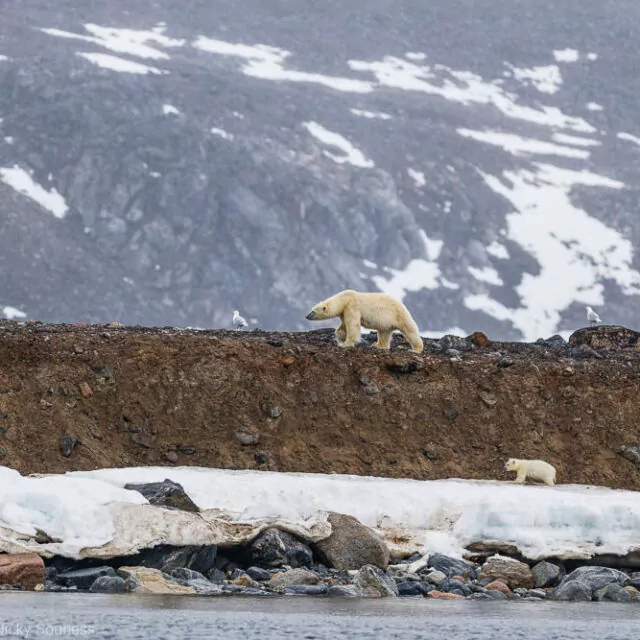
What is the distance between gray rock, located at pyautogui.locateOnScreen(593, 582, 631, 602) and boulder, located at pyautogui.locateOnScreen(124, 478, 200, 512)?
5448 millimetres

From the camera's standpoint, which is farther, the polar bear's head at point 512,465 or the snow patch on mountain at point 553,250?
the snow patch on mountain at point 553,250

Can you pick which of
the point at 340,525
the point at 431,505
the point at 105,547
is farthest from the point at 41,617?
the point at 431,505

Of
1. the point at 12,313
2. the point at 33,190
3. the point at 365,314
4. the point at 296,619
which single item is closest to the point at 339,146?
the point at 33,190

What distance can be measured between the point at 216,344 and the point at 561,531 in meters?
7.84

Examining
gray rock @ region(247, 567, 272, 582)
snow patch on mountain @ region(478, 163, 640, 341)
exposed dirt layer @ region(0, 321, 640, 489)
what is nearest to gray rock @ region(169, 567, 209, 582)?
gray rock @ region(247, 567, 272, 582)

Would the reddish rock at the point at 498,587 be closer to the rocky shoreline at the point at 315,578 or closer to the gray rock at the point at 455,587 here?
the rocky shoreline at the point at 315,578

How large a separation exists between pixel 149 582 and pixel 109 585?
18.5 inches

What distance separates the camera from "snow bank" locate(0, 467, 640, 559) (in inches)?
599

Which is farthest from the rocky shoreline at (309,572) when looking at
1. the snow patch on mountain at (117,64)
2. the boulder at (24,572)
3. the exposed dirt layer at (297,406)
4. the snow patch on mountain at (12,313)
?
the snow patch on mountain at (117,64)

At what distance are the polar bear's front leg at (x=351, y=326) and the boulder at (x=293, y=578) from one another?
28.7 feet

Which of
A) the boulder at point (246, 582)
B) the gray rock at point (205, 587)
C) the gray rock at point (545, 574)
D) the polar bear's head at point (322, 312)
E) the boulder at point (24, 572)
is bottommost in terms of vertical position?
the polar bear's head at point (322, 312)

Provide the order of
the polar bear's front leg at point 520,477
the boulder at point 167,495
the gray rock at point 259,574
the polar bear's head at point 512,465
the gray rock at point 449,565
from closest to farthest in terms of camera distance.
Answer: the gray rock at point 259,574 → the gray rock at point 449,565 → the boulder at point 167,495 → the polar bear's front leg at point 520,477 → the polar bear's head at point 512,465

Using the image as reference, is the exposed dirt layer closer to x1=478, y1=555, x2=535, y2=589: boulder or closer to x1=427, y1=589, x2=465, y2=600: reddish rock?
x1=478, y1=555, x2=535, y2=589: boulder

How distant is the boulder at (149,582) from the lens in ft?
47.3
